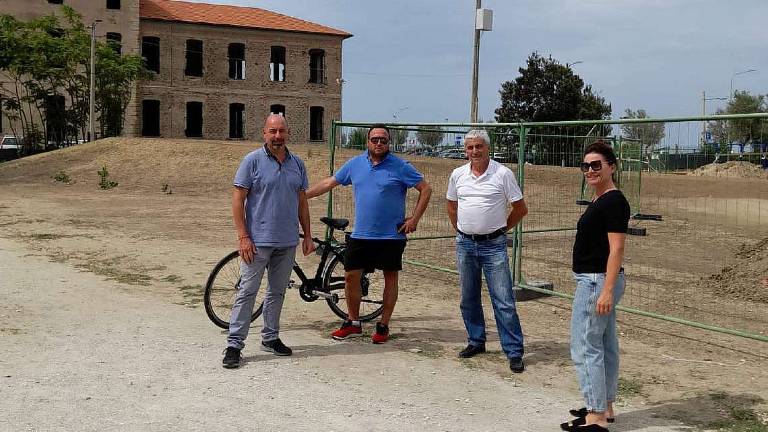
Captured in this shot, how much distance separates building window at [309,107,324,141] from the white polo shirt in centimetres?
4709

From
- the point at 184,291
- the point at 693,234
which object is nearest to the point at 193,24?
the point at 693,234

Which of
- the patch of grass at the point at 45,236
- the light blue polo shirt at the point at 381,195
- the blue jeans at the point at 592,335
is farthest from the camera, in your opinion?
the patch of grass at the point at 45,236

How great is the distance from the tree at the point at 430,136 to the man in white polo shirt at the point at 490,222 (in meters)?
3.89

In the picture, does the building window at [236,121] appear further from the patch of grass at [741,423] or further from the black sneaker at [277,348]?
the patch of grass at [741,423]

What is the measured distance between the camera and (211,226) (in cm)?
1603

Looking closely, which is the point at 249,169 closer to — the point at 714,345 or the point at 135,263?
the point at 714,345

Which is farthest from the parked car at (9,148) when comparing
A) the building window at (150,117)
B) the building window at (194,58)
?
the building window at (194,58)

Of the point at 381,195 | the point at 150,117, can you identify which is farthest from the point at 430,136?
the point at 150,117

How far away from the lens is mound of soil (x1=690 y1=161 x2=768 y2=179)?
862 centimetres

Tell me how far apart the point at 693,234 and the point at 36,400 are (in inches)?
566

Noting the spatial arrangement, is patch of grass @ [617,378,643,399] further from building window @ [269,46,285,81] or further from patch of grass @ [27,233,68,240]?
building window @ [269,46,285,81]

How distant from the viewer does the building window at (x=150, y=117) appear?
49125mm

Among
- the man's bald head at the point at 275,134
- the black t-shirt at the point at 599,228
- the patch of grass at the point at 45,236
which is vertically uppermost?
the man's bald head at the point at 275,134

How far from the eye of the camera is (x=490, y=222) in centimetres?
599
